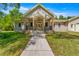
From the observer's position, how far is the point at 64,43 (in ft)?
12.9

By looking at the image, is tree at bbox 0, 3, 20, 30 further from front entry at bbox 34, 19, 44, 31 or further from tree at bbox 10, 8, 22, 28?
front entry at bbox 34, 19, 44, 31

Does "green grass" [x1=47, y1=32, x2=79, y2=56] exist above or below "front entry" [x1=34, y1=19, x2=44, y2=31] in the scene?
below

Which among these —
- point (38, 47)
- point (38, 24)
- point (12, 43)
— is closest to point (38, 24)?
point (38, 24)

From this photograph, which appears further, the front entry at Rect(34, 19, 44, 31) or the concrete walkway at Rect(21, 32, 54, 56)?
the front entry at Rect(34, 19, 44, 31)

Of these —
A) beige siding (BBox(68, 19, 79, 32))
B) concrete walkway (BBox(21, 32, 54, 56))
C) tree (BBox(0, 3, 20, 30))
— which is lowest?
concrete walkway (BBox(21, 32, 54, 56))

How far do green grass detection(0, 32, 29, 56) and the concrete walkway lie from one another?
0.10m

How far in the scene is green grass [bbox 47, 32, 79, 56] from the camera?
151 inches

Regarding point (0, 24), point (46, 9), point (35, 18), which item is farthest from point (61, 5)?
point (0, 24)

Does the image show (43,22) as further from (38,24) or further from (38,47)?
(38,47)

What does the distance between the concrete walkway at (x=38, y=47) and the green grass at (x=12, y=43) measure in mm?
95

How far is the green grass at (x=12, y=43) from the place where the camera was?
3.85 metres

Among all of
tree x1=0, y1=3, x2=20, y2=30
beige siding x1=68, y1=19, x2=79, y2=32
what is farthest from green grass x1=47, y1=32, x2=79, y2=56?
tree x1=0, y1=3, x2=20, y2=30

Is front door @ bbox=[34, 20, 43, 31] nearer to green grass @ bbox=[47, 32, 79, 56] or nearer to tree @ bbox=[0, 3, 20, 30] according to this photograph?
green grass @ bbox=[47, 32, 79, 56]

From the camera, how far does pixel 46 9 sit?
3930mm
